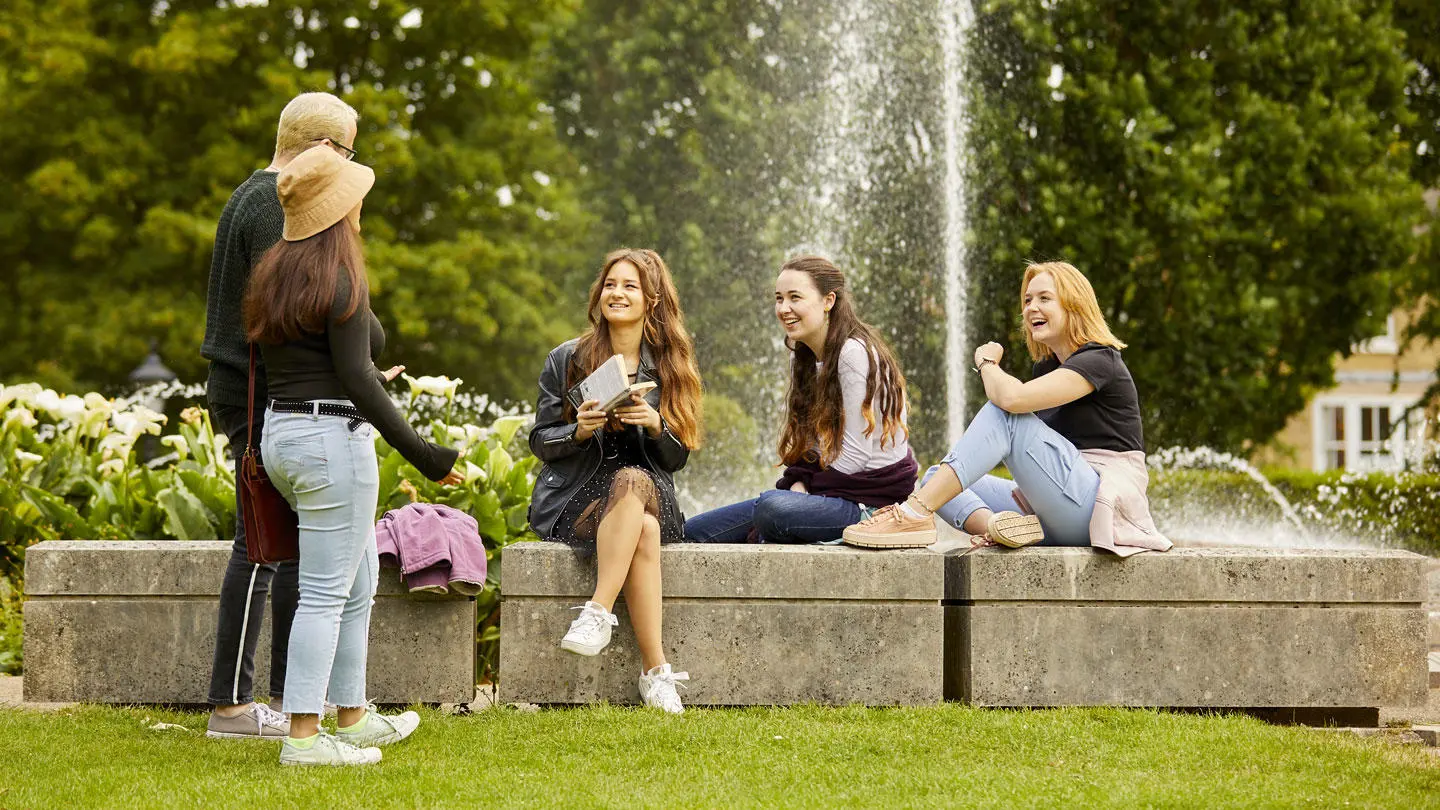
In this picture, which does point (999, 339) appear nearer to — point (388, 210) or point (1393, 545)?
point (1393, 545)

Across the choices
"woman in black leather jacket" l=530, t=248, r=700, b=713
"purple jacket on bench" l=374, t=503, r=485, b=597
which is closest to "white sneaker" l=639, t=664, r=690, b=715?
"woman in black leather jacket" l=530, t=248, r=700, b=713

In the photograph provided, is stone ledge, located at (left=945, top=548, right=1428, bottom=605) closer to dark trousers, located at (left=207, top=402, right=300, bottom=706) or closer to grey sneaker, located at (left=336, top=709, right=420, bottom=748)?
grey sneaker, located at (left=336, top=709, right=420, bottom=748)

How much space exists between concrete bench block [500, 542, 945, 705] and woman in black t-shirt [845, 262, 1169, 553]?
16 cm

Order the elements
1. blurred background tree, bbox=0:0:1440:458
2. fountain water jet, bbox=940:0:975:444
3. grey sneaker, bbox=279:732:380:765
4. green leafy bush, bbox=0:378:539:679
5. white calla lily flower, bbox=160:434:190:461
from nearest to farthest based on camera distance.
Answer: grey sneaker, bbox=279:732:380:765 → green leafy bush, bbox=0:378:539:679 → white calla lily flower, bbox=160:434:190:461 → blurred background tree, bbox=0:0:1440:458 → fountain water jet, bbox=940:0:975:444

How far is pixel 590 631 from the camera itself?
4344 millimetres

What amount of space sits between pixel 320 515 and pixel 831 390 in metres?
1.88

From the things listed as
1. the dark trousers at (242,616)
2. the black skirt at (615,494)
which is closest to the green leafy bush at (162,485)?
the black skirt at (615,494)

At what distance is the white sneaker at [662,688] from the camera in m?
4.45

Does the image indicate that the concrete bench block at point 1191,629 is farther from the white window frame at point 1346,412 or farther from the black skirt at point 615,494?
the white window frame at point 1346,412

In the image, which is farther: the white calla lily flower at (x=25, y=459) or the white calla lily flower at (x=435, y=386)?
the white calla lily flower at (x=25, y=459)

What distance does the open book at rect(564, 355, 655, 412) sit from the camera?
4367mm

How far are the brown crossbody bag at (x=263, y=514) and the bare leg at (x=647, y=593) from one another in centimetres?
103

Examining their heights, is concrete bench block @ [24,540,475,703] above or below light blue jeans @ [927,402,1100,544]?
below

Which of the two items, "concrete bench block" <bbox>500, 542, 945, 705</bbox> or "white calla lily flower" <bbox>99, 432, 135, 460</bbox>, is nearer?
"concrete bench block" <bbox>500, 542, 945, 705</bbox>
